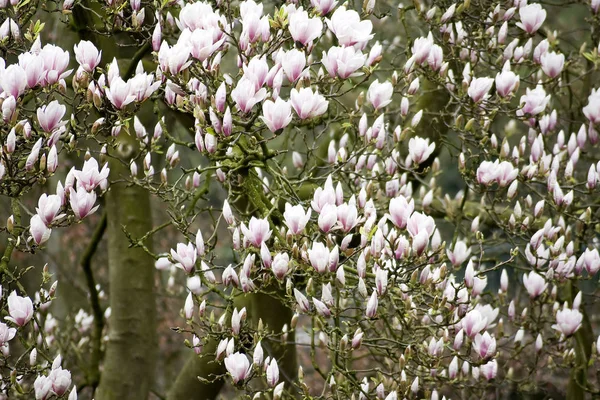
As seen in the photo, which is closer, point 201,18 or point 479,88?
point 201,18

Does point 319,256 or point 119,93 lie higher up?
point 119,93

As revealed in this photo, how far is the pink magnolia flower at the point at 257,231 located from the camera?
2248 mm

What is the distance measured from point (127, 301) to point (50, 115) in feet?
6.66

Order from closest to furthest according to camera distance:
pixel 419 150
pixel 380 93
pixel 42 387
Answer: pixel 42 387, pixel 380 93, pixel 419 150

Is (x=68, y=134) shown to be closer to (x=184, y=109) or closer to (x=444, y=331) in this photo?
(x=184, y=109)

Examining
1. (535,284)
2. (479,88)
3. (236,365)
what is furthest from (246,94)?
(535,284)

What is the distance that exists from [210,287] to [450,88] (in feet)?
4.79

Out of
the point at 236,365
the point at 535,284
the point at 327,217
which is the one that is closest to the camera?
the point at 327,217

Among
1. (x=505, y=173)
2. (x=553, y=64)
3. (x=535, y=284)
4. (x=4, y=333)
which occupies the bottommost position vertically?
(x=4, y=333)

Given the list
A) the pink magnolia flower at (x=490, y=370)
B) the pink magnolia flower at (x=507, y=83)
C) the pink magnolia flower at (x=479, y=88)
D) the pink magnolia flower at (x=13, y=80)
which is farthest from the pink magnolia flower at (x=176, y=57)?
the pink magnolia flower at (x=490, y=370)

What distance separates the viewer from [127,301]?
413 centimetres

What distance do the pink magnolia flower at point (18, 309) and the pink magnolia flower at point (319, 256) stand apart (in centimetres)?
88

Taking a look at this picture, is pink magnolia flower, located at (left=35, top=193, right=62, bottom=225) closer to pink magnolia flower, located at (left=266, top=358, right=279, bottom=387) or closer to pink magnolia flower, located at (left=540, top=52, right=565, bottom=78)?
pink magnolia flower, located at (left=266, top=358, right=279, bottom=387)

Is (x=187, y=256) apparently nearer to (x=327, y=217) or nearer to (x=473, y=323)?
(x=327, y=217)
